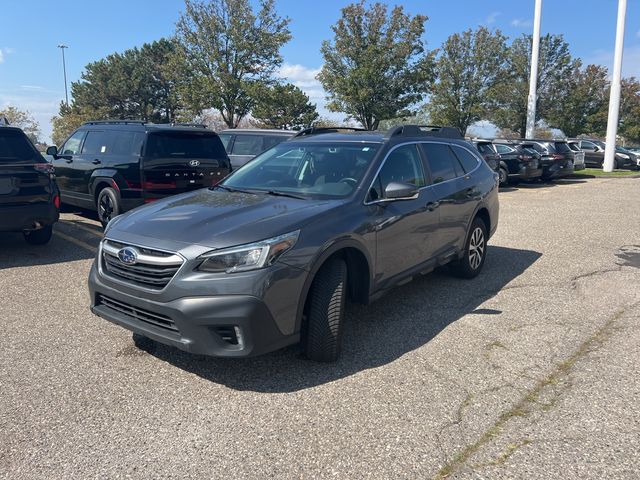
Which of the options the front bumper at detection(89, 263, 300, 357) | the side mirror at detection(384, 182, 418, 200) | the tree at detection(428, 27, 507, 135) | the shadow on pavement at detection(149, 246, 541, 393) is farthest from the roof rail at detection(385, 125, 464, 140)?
the tree at detection(428, 27, 507, 135)

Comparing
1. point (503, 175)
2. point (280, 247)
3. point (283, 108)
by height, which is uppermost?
point (283, 108)

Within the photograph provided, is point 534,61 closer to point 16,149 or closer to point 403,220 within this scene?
point 403,220

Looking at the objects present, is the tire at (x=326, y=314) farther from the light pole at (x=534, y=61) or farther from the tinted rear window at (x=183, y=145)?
the light pole at (x=534, y=61)

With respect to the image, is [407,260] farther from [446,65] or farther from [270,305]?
[446,65]

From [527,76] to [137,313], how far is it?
38.9m

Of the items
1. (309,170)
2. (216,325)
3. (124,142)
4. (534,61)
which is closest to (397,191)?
(309,170)

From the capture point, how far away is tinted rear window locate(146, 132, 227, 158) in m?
8.07

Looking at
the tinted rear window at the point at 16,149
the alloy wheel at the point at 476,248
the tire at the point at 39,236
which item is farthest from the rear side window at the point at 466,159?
the tire at the point at 39,236

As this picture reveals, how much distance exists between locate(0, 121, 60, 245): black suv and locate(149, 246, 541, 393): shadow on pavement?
12.4ft

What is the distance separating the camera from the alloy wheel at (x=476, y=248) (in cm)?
608

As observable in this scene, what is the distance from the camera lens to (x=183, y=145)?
27.6ft

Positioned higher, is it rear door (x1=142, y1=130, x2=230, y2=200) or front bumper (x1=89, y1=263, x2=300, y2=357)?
rear door (x1=142, y1=130, x2=230, y2=200)

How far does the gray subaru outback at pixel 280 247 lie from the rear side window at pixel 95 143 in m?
4.69

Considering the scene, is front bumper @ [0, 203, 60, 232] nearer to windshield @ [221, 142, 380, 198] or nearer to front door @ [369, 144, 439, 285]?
windshield @ [221, 142, 380, 198]
